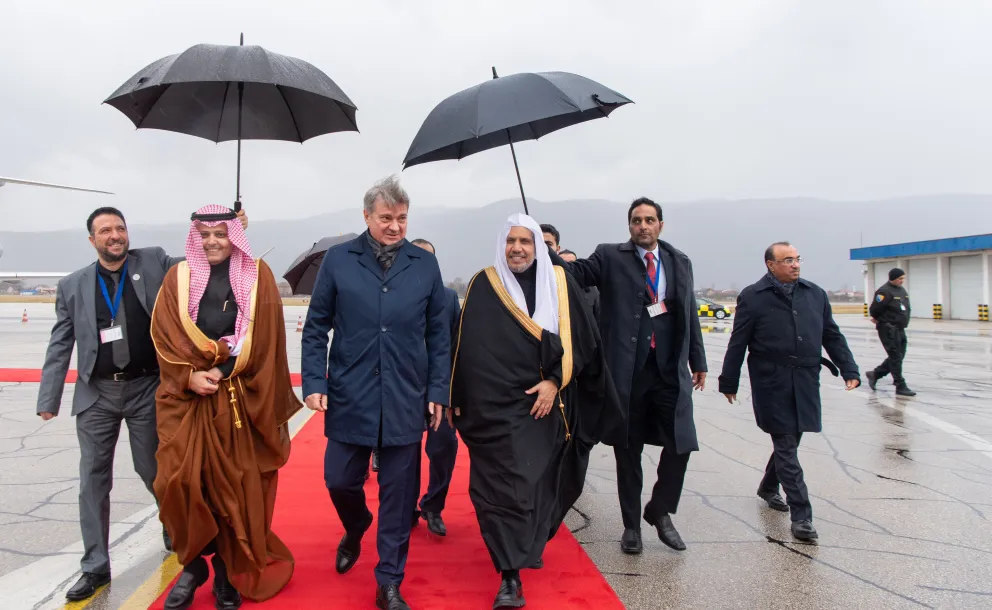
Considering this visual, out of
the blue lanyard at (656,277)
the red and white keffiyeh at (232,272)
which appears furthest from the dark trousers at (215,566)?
the blue lanyard at (656,277)

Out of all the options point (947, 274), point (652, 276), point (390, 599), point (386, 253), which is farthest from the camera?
point (947, 274)

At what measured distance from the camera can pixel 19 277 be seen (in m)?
30.8

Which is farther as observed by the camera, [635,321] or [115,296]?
[635,321]

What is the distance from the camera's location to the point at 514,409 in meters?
3.14

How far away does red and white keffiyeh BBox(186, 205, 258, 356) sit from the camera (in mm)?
3020

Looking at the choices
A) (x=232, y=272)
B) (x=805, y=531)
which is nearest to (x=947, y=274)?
(x=805, y=531)

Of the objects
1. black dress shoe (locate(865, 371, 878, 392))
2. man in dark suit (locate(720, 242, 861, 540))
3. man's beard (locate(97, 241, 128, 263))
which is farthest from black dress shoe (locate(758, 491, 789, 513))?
black dress shoe (locate(865, 371, 878, 392))

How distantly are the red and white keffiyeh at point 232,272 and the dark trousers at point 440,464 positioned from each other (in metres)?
1.44

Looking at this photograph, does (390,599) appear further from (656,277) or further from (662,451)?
(656,277)

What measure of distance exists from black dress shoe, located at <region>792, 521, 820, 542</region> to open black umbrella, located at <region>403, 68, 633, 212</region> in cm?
260

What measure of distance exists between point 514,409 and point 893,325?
27.6ft

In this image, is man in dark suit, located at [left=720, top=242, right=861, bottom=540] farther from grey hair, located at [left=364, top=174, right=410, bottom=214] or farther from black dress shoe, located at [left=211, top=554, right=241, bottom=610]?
black dress shoe, located at [left=211, top=554, right=241, bottom=610]

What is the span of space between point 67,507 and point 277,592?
2.31m

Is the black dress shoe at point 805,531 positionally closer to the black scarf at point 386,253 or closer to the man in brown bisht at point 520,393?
the man in brown bisht at point 520,393
